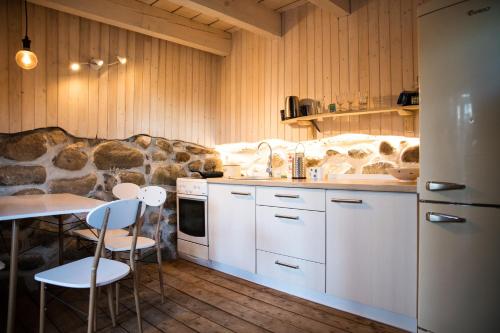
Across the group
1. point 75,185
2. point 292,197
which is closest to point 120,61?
point 75,185

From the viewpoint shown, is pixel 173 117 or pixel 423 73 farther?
pixel 173 117

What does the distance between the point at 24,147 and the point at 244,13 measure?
2.37m

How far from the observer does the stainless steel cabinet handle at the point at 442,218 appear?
1.69m

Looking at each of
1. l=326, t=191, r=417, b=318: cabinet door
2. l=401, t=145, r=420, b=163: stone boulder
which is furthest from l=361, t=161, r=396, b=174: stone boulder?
l=326, t=191, r=417, b=318: cabinet door

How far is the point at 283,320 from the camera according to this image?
85.4 inches

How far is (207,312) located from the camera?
7.55 feet

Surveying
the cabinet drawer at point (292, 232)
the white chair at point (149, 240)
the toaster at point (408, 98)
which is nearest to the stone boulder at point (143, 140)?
the white chair at point (149, 240)

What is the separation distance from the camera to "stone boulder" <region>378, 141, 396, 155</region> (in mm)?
2673

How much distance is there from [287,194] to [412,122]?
3.82ft

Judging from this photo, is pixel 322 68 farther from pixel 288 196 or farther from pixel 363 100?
pixel 288 196

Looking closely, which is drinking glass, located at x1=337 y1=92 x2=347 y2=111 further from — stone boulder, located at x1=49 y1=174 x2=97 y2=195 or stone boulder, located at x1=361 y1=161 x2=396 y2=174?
stone boulder, located at x1=49 y1=174 x2=97 y2=195

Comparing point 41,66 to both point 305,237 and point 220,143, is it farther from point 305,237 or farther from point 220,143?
point 305,237

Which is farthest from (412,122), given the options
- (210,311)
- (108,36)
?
(108,36)

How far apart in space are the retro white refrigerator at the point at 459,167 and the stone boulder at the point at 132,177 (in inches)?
107
